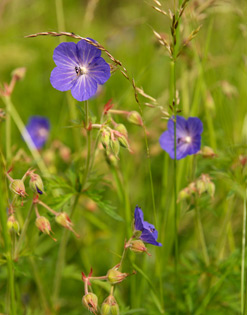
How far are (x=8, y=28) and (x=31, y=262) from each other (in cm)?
310

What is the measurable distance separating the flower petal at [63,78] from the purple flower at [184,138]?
0.49 meters

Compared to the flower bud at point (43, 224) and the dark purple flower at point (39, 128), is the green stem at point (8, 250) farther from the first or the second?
the dark purple flower at point (39, 128)

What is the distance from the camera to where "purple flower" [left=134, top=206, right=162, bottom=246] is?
1.45 metres

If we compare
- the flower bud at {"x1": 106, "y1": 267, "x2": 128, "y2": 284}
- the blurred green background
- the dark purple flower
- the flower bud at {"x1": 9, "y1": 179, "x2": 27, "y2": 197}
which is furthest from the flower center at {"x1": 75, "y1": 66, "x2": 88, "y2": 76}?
the dark purple flower

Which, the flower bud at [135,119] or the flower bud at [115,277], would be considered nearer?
the flower bud at [115,277]

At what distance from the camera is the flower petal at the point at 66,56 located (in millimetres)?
1607

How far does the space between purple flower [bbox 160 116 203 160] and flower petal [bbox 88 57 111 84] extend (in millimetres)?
456

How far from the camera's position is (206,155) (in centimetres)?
190

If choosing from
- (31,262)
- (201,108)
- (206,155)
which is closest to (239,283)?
(206,155)

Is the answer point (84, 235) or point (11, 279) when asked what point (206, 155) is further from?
point (84, 235)

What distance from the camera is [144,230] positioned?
1.50m

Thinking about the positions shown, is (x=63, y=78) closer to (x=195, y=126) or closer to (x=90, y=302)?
(x=195, y=126)

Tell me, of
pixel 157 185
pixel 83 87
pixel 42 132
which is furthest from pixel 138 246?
pixel 42 132

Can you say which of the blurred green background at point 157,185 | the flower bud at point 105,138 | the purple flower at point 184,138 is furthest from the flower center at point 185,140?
the flower bud at point 105,138
